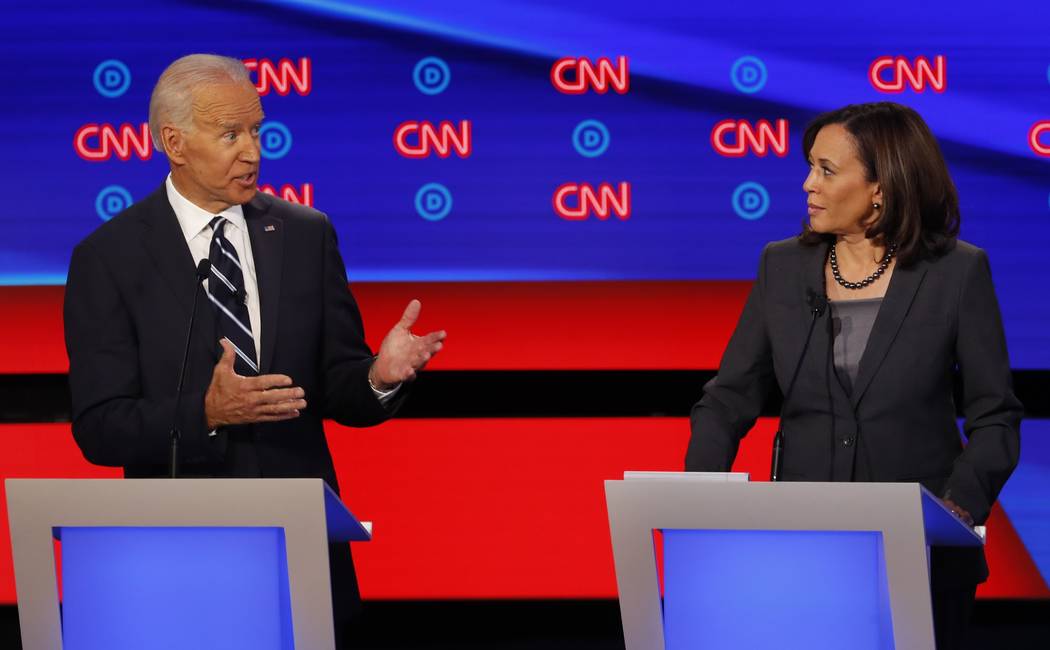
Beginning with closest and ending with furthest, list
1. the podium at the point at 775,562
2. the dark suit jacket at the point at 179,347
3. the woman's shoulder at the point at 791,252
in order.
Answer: the podium at the point at 775,562, the dark suit jacket at the point at 179,347, the woman's shoulder at the point at 791,252

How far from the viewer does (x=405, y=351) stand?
2453 millimetres

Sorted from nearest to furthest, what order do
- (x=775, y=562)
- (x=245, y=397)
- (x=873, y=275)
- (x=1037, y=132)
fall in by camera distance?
(x=775, y=562)
(x=245, y=397)
(x=873, y=275)
(x=1037, y=132)

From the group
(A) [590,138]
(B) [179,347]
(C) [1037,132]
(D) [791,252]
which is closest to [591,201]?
(A) [590,138]

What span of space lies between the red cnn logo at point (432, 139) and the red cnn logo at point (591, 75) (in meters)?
0.30

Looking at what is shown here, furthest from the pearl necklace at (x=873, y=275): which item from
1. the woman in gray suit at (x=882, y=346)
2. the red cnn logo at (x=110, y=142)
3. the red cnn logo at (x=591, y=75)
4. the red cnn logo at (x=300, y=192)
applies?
the red cnn logo at (x=110, y=142)

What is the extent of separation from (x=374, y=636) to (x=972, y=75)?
249 cm

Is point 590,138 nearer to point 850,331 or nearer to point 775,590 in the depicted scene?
point 850,331

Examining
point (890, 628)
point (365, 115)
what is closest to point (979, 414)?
point (890, 628)

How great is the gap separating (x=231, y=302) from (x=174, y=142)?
346 mm

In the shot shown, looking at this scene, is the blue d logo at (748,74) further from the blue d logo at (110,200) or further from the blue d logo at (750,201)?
the blue d logo at (110,200)

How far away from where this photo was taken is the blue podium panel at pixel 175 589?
199 cm

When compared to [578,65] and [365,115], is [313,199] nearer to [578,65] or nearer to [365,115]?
[365,115]

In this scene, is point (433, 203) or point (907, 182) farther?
point (433, 203)

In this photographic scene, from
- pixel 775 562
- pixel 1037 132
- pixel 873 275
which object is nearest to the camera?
pixel 775 562
